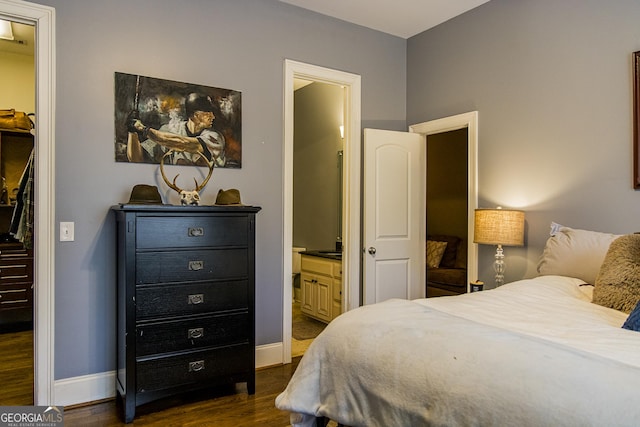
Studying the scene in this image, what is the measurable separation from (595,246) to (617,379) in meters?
1.59

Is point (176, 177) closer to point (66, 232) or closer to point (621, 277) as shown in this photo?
point (66, 232)

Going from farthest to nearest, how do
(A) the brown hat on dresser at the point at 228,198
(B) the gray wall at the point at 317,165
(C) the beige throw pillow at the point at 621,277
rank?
(B) the gray wall at the point at 317,165 → (A) the brown hat on dresser at the point at 228,198 → (C) the beige throw pillow at the point at 621,277

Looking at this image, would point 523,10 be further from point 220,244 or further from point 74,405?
point 74,405

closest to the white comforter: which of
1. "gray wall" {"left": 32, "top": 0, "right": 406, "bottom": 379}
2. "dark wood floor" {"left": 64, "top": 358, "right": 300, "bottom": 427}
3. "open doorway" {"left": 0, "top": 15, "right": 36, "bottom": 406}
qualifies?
"dark wood floor" {"left": 64, "top": 358, "right": 300, "bottom": 427}

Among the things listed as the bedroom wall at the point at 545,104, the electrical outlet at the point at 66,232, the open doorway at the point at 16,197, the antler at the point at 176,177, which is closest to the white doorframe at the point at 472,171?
the bedroom wall at the point at 545,104

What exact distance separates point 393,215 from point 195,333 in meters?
2.02

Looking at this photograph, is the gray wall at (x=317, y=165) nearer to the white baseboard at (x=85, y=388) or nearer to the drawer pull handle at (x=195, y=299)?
the drawer pull handle at (x=195, y=299)

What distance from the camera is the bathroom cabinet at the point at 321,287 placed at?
430cm

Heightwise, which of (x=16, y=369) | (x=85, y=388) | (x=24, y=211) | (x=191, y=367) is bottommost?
(x=16, y=369)

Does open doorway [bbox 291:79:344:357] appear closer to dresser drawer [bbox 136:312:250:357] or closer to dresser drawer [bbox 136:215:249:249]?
dresser drawer [bbox 136:312:250:357]

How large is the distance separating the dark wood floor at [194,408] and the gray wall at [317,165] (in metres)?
2.39

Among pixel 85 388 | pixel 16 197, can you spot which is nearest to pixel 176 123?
pixel 85 388

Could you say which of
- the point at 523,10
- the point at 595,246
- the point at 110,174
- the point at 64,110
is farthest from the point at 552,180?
the point at 64,110

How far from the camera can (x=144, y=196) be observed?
8.79 feet
